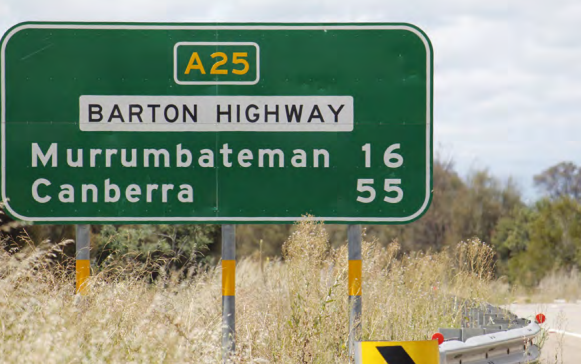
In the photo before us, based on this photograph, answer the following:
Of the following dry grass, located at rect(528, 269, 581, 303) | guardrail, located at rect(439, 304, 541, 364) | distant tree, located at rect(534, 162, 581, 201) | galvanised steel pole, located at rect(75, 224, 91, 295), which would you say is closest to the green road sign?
galvanised steel pole, located at rect(75, 224, 91, 295)

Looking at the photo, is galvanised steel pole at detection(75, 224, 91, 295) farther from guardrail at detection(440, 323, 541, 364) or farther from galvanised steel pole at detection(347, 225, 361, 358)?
guardrail at detection(440, 323, 541, 364)

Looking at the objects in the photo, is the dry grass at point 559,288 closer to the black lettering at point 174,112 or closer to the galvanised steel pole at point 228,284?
the galvanised steel pole at point 228,284

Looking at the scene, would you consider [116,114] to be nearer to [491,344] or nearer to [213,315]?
[213,315]

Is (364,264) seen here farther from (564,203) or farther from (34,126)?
(564,203)

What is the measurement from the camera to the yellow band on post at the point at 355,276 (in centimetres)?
753

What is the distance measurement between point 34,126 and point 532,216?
3069cm

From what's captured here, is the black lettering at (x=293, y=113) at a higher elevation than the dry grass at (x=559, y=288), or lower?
higher

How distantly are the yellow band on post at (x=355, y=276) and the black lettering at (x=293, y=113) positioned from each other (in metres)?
1.46

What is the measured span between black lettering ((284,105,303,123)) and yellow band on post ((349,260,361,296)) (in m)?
1.46


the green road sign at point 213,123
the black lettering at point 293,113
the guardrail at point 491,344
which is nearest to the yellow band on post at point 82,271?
the green road sign at point 213,123

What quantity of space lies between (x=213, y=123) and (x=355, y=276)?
198cm

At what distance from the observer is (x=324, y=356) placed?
691 centimetres

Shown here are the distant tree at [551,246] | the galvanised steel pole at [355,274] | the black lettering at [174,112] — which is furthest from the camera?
the distant tree at [551,246]

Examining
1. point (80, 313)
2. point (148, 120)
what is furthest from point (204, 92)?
point (80, 313)
